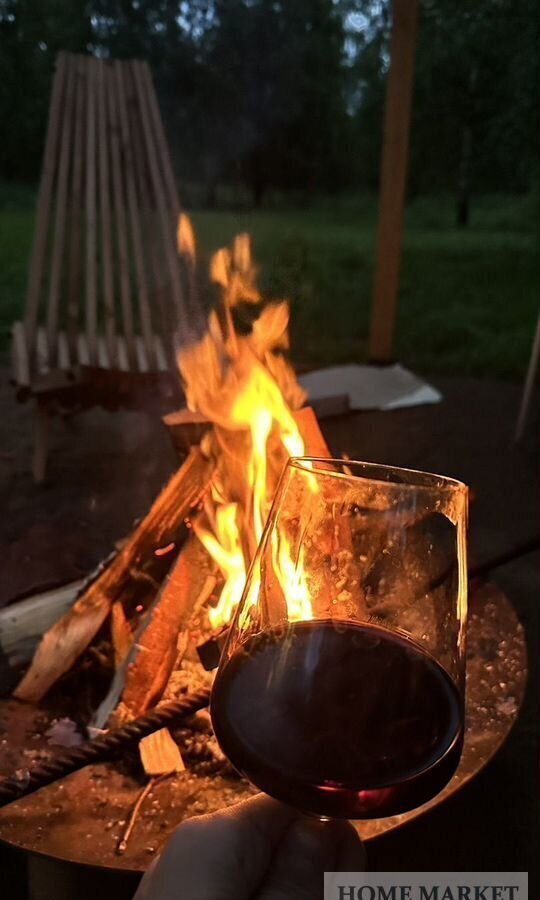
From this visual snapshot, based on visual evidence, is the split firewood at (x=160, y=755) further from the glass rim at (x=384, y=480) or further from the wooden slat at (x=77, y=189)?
the wooden slat at (x=77, y=189)

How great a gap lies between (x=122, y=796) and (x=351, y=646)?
1.73 feet

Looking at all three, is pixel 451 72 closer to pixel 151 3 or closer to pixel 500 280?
pixel 500 280

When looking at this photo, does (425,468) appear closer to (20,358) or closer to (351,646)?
(20,358)

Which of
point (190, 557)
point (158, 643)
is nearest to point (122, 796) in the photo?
point (158, 643)

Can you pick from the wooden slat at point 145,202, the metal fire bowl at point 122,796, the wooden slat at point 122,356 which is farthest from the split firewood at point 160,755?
the wooden slat at point 145,202

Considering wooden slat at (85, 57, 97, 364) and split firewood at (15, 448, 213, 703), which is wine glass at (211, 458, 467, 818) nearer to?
split firewood at (15, 448, 213, 703)

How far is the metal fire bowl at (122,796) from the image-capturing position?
2.69 feet

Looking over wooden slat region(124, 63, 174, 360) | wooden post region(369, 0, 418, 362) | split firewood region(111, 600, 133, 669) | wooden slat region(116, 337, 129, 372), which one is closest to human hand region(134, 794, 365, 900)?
split firewood region(111, 600, 133, 669)

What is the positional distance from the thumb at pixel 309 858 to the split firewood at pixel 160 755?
0.51 meters

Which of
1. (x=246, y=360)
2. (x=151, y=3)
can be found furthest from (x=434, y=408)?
(x=151, y=3)

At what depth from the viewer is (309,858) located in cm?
A: 44

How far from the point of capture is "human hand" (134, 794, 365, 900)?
1.34 ft

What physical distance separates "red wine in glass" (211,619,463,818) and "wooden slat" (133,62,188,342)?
1873 mm

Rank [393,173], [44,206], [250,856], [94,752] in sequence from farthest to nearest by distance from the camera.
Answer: [393,173]
[44,206]
[94,752]
[250,856]
